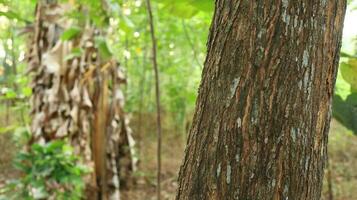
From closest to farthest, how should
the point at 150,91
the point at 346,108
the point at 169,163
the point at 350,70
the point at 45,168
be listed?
the point at 350,70
the point at 346,108
the point at 45,168
the point at 169,163
the point at 150,91

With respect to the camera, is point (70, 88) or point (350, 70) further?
point (70, 88)

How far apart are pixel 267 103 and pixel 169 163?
6956 mm

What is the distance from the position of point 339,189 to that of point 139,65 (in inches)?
130

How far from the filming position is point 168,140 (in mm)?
8688

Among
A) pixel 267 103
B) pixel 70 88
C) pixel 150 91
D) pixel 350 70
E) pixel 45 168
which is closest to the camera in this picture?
pixel 267 103

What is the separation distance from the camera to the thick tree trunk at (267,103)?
37.6 inches

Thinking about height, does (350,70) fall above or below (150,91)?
above

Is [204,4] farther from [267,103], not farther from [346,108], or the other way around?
[267,103]

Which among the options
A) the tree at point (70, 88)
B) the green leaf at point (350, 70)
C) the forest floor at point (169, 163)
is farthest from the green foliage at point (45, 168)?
the forest floor at point (169, 163)

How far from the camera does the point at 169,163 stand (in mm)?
7844

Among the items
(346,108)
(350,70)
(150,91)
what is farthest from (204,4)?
(150,91)

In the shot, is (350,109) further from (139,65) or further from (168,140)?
(168,140)

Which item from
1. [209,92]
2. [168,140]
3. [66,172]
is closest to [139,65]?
[168,140]

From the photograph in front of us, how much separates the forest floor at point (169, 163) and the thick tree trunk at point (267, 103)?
526cm
